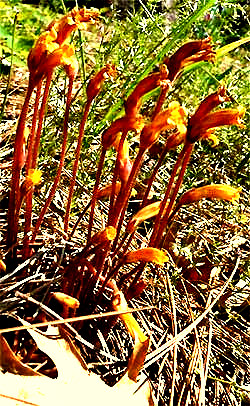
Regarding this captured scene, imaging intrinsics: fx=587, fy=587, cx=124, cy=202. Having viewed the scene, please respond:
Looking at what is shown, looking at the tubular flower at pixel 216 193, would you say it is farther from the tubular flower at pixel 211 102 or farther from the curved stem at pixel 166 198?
the tubular flower at pixel 211 102

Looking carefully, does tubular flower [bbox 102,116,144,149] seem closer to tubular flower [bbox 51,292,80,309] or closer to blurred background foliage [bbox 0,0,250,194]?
tubular flower [bbox 51,292,80,309]

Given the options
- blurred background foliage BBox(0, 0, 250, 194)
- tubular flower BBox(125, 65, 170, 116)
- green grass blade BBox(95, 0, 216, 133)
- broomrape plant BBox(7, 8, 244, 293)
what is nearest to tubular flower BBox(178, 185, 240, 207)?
broomrape plant BBox(7, 8, 244, 293)

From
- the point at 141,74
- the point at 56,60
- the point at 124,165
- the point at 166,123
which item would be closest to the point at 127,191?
the point at 124,165

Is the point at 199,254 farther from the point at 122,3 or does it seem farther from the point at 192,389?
the point at 122,3

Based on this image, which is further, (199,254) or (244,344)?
(199,254)

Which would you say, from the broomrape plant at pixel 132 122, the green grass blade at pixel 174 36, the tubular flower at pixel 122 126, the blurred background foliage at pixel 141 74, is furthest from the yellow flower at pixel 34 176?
the green grass blade at pixel 174 36

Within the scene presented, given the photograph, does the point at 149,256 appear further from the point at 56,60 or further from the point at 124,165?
the point at 56,60

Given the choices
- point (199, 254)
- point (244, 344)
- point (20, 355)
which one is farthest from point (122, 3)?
point (20, 355)
